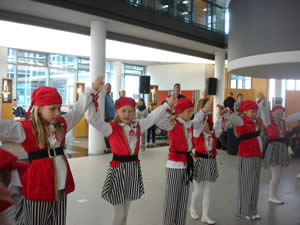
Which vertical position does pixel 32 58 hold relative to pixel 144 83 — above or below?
above

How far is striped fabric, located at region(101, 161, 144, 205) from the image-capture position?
93.1 inches

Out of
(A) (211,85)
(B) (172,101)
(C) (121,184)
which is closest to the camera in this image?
(C) (121,184)

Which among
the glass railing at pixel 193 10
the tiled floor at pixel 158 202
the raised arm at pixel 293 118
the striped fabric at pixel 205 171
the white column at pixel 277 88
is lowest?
the tiled floor at pixel 158 202

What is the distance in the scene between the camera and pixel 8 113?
10250mm

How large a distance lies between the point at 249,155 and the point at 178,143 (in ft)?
3.21

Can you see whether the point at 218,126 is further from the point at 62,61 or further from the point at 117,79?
the point at 117,79

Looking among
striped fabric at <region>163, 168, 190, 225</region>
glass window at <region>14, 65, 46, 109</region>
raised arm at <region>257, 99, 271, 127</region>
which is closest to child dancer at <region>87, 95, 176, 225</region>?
striped fabric at <region>163, 168, 190, 225</region>

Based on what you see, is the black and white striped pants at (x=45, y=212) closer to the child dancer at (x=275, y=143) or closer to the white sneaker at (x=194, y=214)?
the child dancer at (x=275, y=143)

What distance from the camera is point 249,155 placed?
3.12 meters

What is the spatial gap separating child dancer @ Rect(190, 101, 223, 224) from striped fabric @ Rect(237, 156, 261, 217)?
11.7 inches

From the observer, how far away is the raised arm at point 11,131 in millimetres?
1718

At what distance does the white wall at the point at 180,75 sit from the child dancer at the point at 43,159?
48.3ft

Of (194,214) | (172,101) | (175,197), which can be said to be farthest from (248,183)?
(172,101)

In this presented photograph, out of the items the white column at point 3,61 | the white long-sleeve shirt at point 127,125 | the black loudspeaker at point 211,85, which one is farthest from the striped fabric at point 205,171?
the white column at point 3,61
